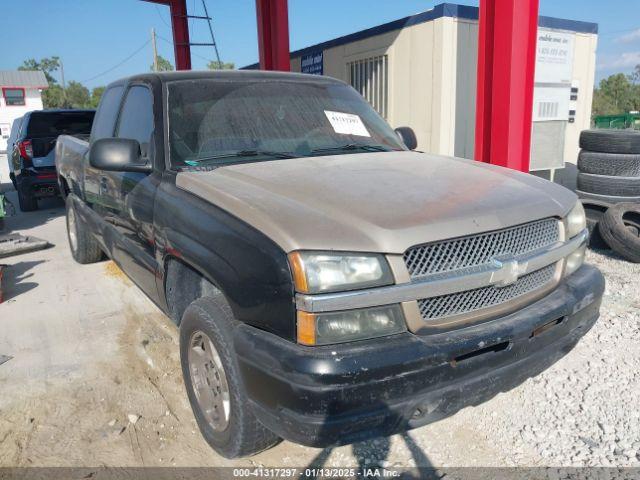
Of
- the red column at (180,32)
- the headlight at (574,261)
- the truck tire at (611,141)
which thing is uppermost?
the red column at (180,32)

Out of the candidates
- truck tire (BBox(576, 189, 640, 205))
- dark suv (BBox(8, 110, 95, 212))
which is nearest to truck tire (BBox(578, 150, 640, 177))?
truck tire (BBox(576, 189, 640, 205))

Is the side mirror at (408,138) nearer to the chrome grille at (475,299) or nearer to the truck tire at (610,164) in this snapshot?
the chrome grille at (475,299)

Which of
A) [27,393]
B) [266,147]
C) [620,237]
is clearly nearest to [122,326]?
[27,393]

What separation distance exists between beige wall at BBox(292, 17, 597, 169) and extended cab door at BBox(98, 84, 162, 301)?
569cm

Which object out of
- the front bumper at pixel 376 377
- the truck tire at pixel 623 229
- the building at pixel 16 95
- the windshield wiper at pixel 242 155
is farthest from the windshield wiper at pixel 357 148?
the building at pixel 16 95

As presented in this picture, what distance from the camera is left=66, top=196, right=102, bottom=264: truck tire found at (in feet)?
18.1

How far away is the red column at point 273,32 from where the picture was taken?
913cm

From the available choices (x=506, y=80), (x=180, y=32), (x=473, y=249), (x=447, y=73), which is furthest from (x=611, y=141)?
(x=180, y=32)

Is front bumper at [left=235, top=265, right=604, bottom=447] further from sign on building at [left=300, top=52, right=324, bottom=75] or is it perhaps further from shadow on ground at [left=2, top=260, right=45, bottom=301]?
sign on building at [left=300, top=52, right=324, bottom=75]

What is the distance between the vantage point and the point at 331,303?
1.86 metres

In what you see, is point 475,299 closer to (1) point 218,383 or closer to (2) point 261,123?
(1) point 218,383

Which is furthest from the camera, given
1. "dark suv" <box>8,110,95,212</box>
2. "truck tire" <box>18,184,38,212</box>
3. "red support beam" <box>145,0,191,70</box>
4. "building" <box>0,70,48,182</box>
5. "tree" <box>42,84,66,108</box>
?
"tree" <box>42,84,66,108</box>

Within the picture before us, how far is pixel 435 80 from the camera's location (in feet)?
27.1

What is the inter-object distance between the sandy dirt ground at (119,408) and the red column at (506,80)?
2.68 metres
